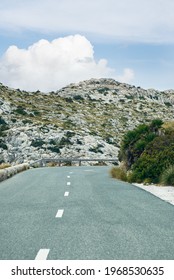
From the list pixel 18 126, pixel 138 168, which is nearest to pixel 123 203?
pixel 138 168

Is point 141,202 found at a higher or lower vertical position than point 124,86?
lower

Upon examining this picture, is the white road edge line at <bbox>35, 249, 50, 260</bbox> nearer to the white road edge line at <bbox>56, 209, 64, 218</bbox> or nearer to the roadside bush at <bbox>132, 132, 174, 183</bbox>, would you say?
the white road edge line at <bbox>56, 209, 64, 218</bbox>

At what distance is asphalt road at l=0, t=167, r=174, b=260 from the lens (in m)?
7.93

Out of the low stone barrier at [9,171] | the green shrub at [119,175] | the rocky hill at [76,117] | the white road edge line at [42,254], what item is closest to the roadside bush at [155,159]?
the green shrub at [119,175]

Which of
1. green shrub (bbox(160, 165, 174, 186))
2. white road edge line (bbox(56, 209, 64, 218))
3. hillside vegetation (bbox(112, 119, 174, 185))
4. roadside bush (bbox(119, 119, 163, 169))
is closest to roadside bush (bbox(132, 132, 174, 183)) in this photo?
hillside vegetation (bbox(112, 119, 174, 185))

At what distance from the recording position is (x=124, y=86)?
5876 inches

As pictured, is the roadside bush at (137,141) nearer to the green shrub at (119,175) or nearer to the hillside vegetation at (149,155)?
the hillside vegetation at (149,155)

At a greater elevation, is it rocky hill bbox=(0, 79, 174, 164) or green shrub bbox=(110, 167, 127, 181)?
rocky hill bbox=(0, 79, 174, 164)

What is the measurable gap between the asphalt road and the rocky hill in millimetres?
41663

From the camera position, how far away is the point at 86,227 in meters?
10.3

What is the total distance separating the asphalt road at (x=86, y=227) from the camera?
7.93m

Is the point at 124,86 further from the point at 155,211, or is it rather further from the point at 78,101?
the point at 155,211
